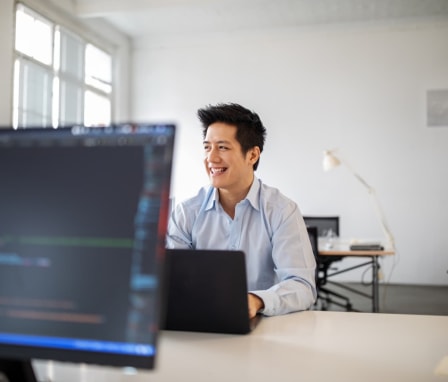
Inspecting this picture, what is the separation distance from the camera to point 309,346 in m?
0.96

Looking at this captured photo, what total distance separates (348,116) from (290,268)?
5.01 m

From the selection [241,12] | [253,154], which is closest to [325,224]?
[241,12]

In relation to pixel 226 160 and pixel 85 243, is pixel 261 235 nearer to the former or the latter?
pixel 226 160

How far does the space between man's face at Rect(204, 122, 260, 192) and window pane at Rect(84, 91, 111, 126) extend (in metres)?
4.69

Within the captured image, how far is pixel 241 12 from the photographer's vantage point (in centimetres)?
580

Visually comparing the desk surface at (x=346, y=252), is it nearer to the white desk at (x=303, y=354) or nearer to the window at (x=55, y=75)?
the white desk at (x=303, y=354)

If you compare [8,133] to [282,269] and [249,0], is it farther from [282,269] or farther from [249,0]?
[249,0]

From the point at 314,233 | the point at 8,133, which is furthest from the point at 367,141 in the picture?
the point at 8,133

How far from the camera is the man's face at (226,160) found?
1689 millimetres

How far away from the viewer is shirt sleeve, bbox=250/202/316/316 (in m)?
1.26

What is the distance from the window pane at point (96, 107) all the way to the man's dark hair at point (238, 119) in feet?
15.3

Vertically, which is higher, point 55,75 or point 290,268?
point 55,75

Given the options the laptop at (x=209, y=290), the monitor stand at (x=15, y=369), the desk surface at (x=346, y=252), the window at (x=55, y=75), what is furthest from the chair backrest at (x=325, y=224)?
the monitor stand at (x=15, y=369)

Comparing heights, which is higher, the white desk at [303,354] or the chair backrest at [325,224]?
the chair backrest at [325,224]
